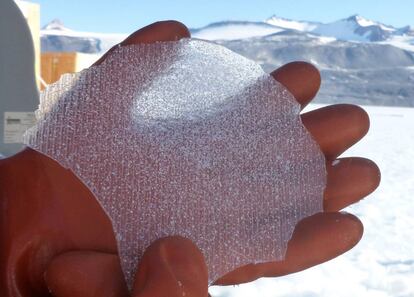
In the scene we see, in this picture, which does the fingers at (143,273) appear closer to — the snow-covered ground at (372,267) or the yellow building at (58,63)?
the snow-covered ground at (372,267)

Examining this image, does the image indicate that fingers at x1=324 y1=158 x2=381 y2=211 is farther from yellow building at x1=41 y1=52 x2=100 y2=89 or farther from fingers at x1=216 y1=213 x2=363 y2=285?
yellow building at x1=41 y1=52 x2=100 y2=89

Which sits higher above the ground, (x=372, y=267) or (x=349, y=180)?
(x=349, y=180)

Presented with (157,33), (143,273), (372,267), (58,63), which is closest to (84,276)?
(143,273)

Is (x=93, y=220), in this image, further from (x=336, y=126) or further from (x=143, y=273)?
(x=336, y=126)

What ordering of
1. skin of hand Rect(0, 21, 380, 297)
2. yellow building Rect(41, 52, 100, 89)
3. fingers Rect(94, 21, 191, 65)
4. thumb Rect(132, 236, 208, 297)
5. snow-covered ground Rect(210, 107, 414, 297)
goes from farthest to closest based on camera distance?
yellow building Rect(41, 52, 100, 89)
snow-covered ground Rect(210, 107, 414, 297)
fingers Rect(94, 21, 191, 65)
skin of hand Rect(0, 21, 380, 297)
thumb Rect(132, 236, 208, 297)

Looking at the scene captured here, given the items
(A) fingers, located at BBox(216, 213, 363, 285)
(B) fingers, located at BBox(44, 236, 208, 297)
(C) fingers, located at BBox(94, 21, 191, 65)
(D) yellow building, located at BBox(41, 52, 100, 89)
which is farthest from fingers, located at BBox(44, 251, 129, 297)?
(D) yellow building, located at BBox(41, 52, 100, 89)
